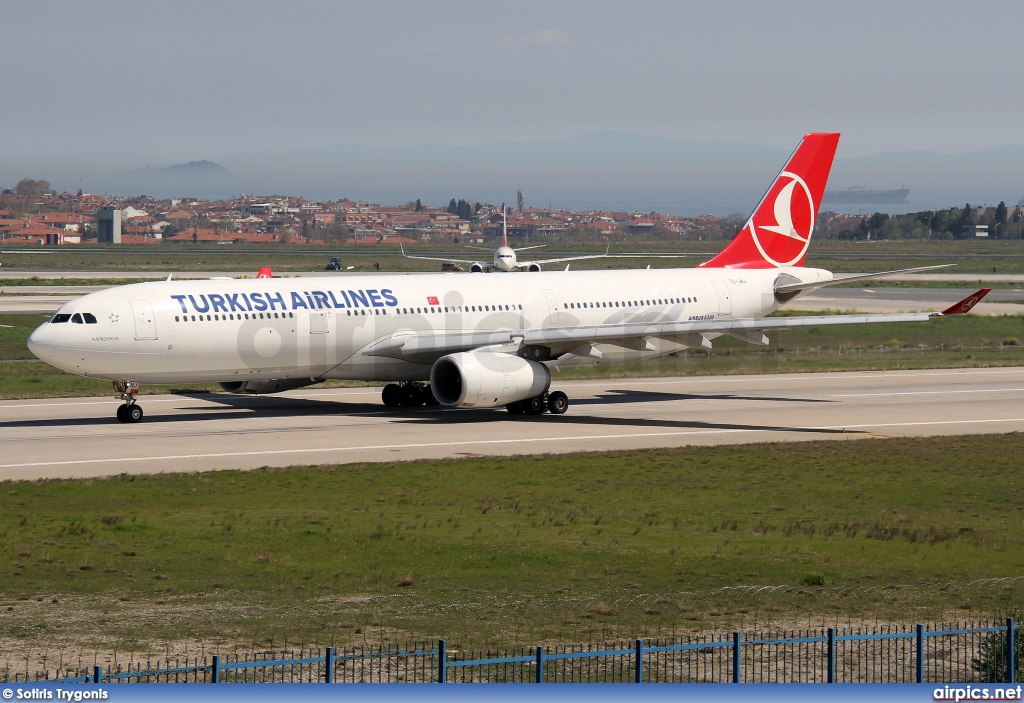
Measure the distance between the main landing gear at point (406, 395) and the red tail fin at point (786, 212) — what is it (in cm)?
1450

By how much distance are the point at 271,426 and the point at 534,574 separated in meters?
22.2

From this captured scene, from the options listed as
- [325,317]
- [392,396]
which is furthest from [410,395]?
[325,317]

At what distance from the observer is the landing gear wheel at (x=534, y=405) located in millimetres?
47562

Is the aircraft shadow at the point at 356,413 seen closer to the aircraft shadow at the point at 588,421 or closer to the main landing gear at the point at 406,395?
the aircraft shadow at the point at 588,421

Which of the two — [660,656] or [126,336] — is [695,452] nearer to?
[126,336]

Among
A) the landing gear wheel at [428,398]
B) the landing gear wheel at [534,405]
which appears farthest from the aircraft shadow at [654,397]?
the landing gear wheel at [428,398]

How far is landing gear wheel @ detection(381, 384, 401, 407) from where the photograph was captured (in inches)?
1961

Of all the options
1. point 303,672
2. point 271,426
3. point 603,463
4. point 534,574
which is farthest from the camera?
point 271,426

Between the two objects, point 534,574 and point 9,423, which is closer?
point 534,574

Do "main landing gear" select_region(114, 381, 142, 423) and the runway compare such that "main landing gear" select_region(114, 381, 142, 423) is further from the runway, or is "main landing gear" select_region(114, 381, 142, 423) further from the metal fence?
the metal fence

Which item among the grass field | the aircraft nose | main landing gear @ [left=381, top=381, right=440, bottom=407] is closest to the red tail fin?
main landing gear @ [left=381, top=381, right=440, bottom=407]

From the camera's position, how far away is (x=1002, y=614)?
21.3 m

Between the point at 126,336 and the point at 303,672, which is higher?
the point at 126,336

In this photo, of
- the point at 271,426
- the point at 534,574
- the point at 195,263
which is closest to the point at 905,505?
the point at 534,574
